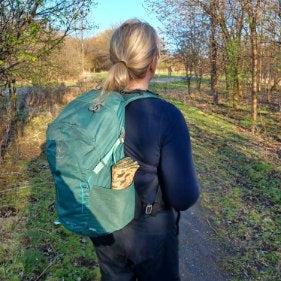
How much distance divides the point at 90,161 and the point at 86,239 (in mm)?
3383

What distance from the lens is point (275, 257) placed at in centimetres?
498

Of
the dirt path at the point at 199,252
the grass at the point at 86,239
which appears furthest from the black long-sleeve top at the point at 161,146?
the dirt path at the point at 199,252

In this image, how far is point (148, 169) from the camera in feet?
6.50

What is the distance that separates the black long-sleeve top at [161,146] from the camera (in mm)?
1888

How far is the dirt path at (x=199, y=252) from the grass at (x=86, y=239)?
18 cm

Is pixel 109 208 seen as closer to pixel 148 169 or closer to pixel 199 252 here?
pixel 148 169

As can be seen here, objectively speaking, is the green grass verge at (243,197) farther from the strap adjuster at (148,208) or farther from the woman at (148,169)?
the strap adjuster at (148,208)

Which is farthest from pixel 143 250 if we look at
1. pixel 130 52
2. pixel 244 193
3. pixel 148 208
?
pixel 244 193

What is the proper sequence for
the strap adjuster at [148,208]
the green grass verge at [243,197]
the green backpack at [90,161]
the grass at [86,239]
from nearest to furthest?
1. the green backpack at [90,161]
2. the strap adjuster at [148,208]
3. the grass at [86,239]
4. the green grass verge at [243,197]

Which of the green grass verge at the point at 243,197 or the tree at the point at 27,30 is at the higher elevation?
the tree at the point at 27,30

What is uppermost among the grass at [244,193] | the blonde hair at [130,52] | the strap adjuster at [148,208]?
the blonde hair at [130,52]

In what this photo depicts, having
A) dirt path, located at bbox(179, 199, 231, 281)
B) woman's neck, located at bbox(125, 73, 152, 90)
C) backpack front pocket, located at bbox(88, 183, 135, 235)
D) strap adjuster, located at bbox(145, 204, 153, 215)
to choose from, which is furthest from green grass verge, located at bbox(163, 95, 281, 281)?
woman's neck, located at bbox(125, 73, 152, 90)

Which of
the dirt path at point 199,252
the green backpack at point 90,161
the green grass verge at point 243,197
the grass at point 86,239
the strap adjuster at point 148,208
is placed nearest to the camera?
the green backpack at point 90,161

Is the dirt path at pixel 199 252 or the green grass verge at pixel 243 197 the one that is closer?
the dirt path at pixel 199 252
